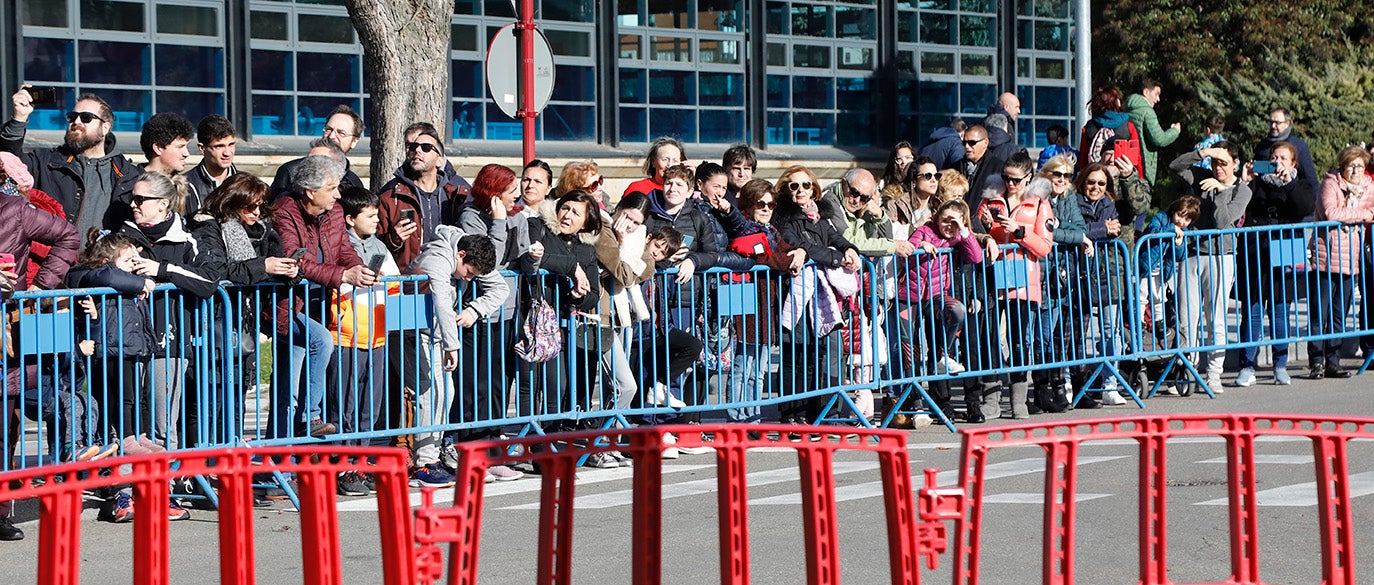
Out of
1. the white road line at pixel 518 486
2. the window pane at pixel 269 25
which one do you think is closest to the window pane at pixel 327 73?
the window pane at pixel 269 25

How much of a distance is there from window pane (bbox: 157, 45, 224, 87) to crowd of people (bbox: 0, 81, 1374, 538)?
6162mm

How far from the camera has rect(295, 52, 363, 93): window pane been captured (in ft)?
67.5

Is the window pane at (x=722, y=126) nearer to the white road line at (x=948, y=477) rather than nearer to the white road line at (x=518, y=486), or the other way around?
the white road line at (x=518, y=486)

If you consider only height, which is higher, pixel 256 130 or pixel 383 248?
pixel 256 130

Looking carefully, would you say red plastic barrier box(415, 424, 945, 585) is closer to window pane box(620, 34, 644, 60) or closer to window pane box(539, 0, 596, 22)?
window pane box(539, 0, 596, 22)

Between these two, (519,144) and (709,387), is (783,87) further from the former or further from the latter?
(709,387)

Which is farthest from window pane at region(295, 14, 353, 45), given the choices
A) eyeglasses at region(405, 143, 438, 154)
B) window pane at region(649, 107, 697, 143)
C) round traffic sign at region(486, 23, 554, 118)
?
eyeglasses at region(405, 143, 438, 154)

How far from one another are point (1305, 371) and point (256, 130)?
10215 mm

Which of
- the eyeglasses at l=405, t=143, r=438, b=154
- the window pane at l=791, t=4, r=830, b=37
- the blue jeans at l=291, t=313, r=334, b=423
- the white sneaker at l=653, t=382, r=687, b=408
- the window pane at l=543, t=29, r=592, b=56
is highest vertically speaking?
the window pane at l=791, t=4, r=830, b=37

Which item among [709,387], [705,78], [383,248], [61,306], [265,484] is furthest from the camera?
[705,78]

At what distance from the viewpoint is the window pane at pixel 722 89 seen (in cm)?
2441

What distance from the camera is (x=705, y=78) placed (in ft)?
80.1

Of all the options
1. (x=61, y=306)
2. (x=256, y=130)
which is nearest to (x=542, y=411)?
(x=61, y=306)

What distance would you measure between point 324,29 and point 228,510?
53.3 ft
